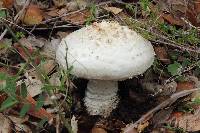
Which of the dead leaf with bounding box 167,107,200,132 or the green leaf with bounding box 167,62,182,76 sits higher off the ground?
the green leaf with bounding box 167,62,182,76

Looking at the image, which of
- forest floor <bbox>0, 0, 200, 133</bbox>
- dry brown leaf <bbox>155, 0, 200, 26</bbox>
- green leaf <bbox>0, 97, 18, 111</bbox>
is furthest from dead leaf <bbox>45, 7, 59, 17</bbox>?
green leaf <bbox>0, 97, 18, 111</bbox>

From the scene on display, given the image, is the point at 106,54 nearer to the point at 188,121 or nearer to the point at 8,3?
the point at 188,121

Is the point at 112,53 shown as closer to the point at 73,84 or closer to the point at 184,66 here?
the point at 73,84

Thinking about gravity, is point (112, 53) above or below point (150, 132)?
above

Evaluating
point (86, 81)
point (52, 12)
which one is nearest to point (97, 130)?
point (86, 81)

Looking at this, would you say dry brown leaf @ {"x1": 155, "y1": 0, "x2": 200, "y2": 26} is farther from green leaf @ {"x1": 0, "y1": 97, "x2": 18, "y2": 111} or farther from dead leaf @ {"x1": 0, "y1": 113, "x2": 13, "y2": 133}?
green leaf @ {"x1": 0, "y1": 97, "x2": 18, "y2": 111}

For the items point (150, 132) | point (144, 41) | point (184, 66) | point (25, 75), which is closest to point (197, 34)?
point (184, 66)

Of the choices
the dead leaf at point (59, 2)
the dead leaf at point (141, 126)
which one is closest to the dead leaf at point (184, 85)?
the dead leaf at point (141, 126)
